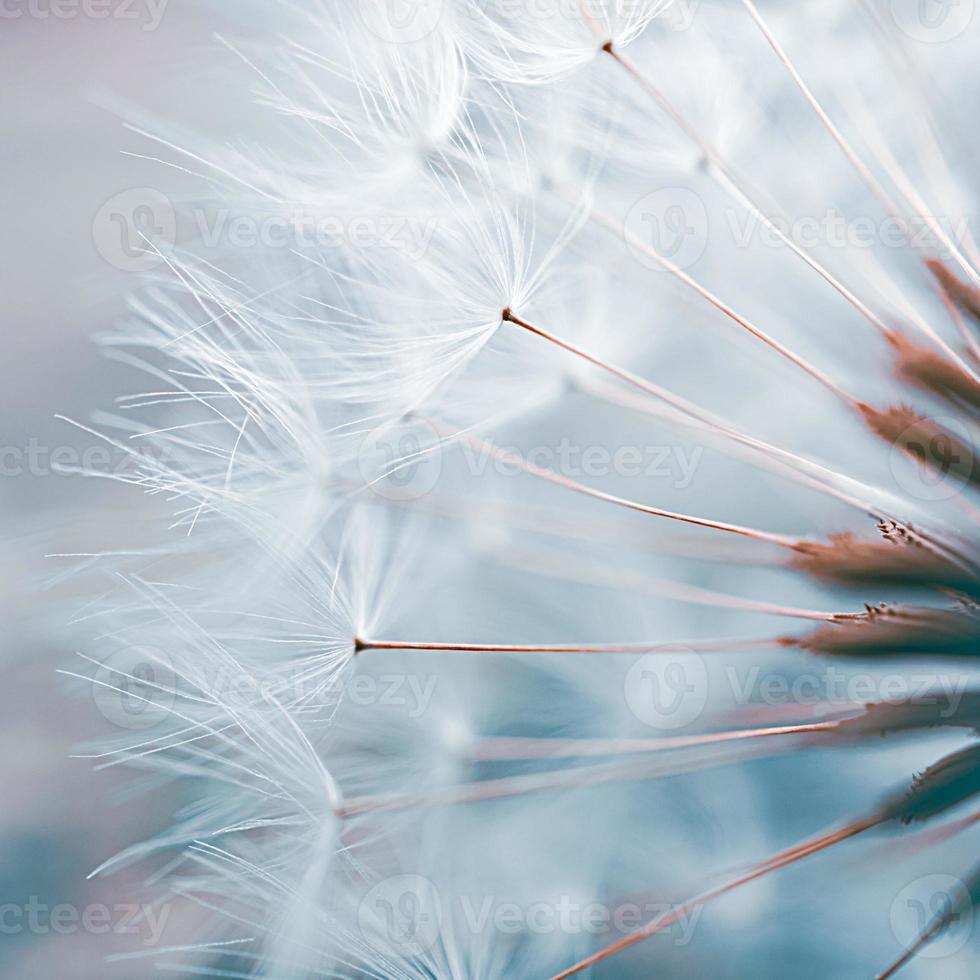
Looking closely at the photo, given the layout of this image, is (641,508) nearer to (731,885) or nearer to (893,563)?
(893,563)

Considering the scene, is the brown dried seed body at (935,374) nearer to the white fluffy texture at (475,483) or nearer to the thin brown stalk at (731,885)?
the white fluffy texture at (475,483)

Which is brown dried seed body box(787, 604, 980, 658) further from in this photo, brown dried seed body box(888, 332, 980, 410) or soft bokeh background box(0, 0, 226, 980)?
soft bokeh background box(0, 0, 226, 980)

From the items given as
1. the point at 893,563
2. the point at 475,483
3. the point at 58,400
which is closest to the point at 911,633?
the point at 893,563

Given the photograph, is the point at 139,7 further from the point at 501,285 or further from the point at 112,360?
the point at 501,285

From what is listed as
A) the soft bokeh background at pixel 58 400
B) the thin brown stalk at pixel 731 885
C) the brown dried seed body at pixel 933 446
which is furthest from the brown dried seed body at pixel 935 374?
the soft bokeh background at pixel 58 400

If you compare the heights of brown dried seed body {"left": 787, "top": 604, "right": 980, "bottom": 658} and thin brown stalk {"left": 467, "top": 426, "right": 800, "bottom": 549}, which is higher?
thin brown stalk {"left": 467, "top": 426, "right": 800, "bottom": 549}

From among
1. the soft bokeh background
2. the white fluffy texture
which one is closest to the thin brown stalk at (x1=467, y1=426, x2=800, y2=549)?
the white fluffy texture

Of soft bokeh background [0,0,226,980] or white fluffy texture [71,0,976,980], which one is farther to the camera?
soft bokeh background [0,0,226,980]

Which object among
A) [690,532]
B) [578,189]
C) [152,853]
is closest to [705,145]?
[578,189]

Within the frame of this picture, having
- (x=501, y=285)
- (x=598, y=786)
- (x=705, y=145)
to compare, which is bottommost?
(x=598, y=786)
